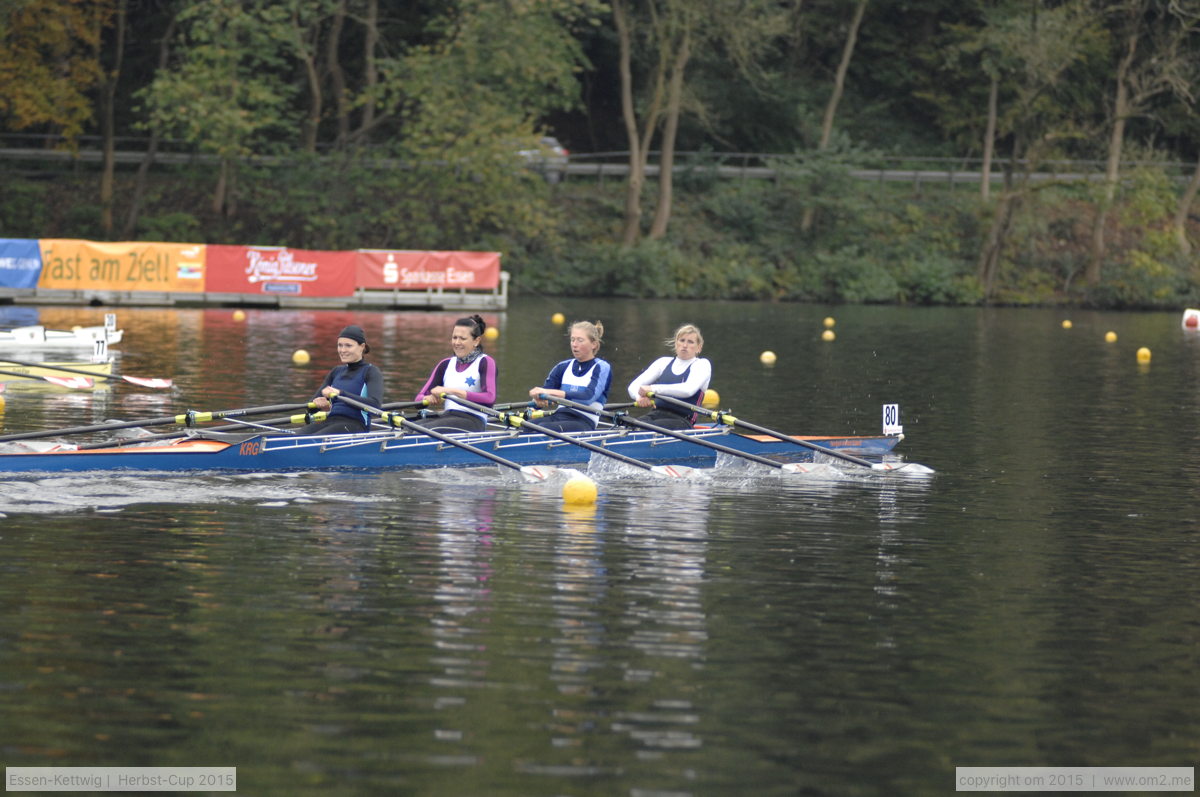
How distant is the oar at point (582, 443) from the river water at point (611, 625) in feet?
0.74

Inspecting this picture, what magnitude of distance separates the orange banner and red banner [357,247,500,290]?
4425mm

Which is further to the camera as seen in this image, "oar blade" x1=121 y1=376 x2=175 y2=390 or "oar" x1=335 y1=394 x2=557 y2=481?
"oar blade" x1=121 y1=376 x2=175 y2=390

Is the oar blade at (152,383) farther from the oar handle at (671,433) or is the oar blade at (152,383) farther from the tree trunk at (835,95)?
the tree trunk at (835,95)

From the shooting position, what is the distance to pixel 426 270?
134ft

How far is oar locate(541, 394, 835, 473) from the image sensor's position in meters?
14.8

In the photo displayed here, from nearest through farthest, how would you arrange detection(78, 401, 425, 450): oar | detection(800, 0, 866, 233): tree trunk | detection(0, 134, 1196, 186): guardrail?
detection(78, 401, 425, 450): oar, detection(0, 134, 1196, 186): guardrail, detection(800, 0, 866, 233): tree trunk

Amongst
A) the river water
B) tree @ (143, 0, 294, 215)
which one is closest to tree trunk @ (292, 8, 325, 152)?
tree @ (143, 0, 294, 215)

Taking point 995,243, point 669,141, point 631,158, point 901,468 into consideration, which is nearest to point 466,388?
point 901,468

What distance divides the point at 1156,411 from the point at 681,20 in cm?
3005

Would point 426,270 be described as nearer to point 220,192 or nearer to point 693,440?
point 220,192

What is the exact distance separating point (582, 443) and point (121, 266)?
25002mm

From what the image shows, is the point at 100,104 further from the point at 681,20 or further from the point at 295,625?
the point at 295,625

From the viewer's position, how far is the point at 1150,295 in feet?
166

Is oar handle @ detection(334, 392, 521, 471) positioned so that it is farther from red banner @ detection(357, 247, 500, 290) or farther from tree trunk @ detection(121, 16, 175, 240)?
tree trunk @ detection(121, 16, 175, 240)
